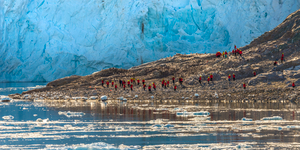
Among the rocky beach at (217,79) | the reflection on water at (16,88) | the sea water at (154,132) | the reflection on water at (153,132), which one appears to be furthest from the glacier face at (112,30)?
the reflection on water at (153,132)

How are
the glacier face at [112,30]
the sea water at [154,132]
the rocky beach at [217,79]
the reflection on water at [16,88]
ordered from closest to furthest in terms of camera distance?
the sea water at [154,132] < the rocky beach at [217,79] < the reflection on water at [16,88] < the glacier face at [112,30]

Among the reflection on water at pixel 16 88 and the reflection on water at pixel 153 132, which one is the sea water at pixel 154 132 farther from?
the reflection on water at pixel 16 88

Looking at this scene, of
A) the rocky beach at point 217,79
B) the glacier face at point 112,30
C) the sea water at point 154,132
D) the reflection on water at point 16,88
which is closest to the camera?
the sea water at point 154,132

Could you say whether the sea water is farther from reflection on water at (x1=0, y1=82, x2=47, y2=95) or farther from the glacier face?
the glacier face

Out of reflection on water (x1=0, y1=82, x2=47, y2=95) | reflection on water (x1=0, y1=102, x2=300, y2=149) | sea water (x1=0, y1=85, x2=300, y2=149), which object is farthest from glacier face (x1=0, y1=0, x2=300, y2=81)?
reflection on water (x1=0, y1=102, x2=300, y2=149)

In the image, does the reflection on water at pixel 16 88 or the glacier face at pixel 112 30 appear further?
the glacier face at pixel 112 30

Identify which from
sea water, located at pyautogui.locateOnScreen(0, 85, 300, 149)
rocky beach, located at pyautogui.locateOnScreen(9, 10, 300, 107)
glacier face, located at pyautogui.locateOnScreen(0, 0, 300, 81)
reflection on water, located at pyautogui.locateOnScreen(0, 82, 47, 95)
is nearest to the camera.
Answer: sea water, located at pyautogui.locateOnScreen(0, 85, 300, 149)

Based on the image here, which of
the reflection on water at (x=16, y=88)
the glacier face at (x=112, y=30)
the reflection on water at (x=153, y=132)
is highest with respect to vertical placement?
the glacier face at (x=112, y=30)

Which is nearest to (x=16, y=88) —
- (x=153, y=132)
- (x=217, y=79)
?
(x=217, y=79)

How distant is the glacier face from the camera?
5072 cm

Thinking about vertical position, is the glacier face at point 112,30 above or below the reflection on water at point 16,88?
above

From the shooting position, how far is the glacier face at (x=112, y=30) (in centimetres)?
5072

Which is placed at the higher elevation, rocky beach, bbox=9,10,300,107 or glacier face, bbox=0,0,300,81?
glacier face, bbox=0,0,300,81

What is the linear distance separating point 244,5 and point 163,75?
23.3 metres
